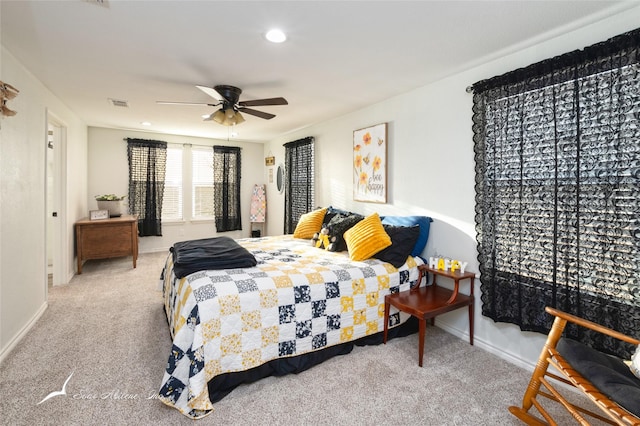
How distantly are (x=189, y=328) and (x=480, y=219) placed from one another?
2289 millimetres

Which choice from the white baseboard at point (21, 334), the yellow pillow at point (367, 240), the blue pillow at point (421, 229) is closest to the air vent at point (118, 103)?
the white baseboard at point (21, 334)

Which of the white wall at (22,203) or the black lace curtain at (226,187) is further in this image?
the black lace curtain at (226,187)

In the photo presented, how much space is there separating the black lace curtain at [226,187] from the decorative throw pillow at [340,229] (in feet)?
11.8

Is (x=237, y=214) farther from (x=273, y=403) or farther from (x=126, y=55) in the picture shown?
(x=273, y=403)

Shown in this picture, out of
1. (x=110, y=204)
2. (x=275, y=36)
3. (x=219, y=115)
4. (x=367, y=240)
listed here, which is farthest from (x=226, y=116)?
(x=110, y=204)

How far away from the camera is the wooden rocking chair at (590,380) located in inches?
48.7

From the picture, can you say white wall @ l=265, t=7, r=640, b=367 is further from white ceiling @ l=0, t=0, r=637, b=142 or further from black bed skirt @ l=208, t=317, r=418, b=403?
black bed skirt @ l=208, t=317, r=418, b=403

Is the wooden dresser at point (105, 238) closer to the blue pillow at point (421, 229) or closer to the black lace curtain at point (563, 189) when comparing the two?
the blue pillow at point (421, 229)

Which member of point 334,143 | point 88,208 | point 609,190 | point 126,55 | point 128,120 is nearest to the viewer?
point 609,190

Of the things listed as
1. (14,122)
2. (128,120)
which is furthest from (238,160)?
(14,122)

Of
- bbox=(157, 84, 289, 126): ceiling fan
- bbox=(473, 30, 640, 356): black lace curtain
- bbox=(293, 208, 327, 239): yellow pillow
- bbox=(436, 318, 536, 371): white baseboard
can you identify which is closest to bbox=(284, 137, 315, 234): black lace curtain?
bbox=(293, 208, 327, 239): yellow pillow

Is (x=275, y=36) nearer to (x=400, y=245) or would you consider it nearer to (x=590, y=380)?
(x=400, y=245)

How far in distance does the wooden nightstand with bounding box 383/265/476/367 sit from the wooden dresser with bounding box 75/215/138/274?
13.4ft

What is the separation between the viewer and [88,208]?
216 inches
